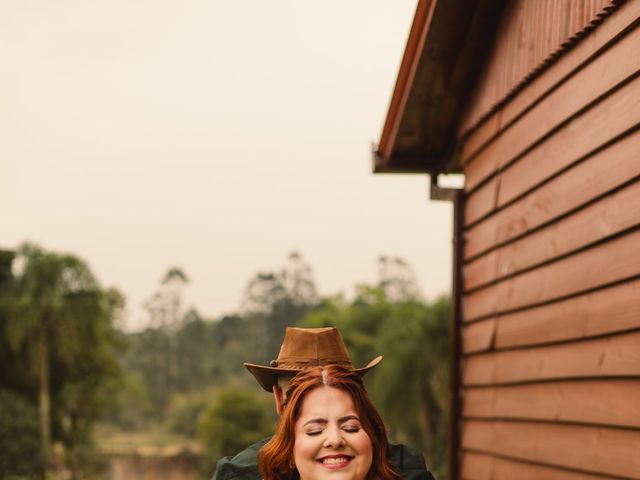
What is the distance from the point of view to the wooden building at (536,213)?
4.02 metres

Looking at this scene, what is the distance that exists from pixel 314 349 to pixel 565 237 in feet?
5.79

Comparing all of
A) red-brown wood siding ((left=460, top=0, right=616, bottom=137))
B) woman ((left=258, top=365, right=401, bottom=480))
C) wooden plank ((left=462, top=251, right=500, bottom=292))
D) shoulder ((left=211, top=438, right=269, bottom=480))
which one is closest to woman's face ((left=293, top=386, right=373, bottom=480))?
woman ((left=258, top=365, right=401, bottom=480))

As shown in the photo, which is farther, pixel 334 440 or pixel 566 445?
pixel 566 445

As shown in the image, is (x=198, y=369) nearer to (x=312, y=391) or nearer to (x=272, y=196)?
(x=272, y=196)

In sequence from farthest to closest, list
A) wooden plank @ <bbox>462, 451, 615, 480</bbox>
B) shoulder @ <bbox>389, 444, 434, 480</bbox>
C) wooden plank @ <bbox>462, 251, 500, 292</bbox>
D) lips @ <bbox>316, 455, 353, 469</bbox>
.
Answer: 1. wooden plank @ <bbox>462, 251, 500, 292</bbox>
2. wooden plank @ <bbox>462, 451, 615, 480</bbox>
3. shoulder @ <bbox>389, 444, 434, 480</bbox>
4. lips @ <bbox>316, 455, 353, 469</bbox>

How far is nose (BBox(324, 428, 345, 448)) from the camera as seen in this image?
2.64 m

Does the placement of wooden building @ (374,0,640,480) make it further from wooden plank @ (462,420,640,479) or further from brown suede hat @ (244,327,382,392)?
brown suede hat @ (244,327,382,392)

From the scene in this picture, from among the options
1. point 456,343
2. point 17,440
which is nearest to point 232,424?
point 17,440

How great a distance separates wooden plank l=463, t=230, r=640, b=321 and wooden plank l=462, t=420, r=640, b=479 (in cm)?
65

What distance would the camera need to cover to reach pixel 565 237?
4668mm

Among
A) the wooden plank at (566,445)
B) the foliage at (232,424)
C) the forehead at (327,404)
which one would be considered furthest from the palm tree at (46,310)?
the forehead at (327,404)

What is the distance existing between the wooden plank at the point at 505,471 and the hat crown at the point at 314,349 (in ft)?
4.69

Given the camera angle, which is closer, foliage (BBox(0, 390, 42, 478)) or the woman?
the woman

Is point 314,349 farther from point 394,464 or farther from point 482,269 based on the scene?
point 482,269
